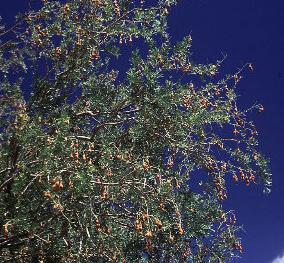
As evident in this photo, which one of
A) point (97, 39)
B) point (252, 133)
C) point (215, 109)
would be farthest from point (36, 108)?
point (252, 133)

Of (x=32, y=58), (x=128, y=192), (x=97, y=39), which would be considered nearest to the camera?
(x=128, y=192)

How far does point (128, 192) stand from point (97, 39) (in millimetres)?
4487

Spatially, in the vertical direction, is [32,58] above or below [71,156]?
above

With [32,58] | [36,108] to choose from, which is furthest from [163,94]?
[32,58]

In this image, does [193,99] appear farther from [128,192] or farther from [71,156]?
[71,156]

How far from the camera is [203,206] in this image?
1309 cm

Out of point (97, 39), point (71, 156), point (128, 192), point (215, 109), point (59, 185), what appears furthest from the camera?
point (97, 39)

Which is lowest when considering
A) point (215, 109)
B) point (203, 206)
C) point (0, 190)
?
point (0, 190)

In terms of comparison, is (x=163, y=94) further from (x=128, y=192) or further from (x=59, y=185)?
(x=59, y=185)

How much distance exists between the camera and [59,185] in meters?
7.12

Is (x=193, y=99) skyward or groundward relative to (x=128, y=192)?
skyward

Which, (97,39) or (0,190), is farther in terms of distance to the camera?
(97,39)

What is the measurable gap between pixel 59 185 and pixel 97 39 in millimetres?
5411

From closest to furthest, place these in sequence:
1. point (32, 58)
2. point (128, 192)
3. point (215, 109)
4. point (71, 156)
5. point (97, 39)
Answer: point (71, 156)
point (128, 192)
point (215, 109)
point (97, 39)
point (32, 58)
